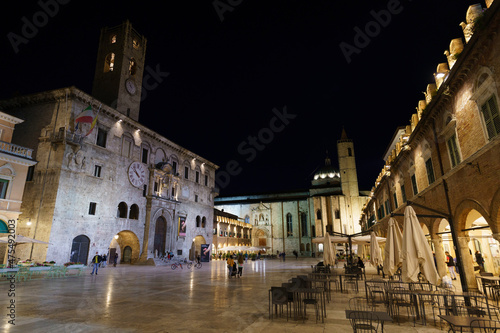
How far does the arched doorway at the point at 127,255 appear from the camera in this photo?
3138cm

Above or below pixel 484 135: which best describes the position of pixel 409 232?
below

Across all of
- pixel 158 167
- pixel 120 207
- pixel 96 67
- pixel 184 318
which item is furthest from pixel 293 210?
pixel 184 318

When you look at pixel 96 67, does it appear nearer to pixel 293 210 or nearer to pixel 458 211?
pixel 458 211

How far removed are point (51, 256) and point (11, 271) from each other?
7188 mm

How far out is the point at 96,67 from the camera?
117ft

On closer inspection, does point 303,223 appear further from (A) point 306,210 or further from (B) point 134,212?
(B) point 134,212

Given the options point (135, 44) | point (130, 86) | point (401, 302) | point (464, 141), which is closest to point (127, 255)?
point (130, 86)

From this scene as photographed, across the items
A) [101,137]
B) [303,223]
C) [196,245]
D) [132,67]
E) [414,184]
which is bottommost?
[196,245]

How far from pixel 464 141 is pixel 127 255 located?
32581 millimetres

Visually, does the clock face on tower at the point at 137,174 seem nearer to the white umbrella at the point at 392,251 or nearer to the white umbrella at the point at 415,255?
the white umbrella at the point at 392,251

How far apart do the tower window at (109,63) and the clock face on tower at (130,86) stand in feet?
8.10

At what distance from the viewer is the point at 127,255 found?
103ft

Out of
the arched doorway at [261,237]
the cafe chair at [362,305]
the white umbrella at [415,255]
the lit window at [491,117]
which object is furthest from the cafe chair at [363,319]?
the arched doorway at [261,237]

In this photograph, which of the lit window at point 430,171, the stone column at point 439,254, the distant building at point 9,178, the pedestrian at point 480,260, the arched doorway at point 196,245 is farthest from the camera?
the arched doorway at point 196,245
